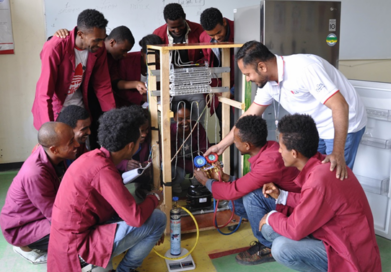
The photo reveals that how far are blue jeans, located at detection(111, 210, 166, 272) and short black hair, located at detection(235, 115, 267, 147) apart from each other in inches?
25.2

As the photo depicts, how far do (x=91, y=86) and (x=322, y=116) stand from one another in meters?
1.77

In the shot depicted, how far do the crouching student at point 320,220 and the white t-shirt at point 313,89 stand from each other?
0.32m

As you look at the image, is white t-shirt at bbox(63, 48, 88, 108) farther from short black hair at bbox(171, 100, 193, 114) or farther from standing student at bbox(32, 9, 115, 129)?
short black hair at bbox(171, 100, 193, 114)

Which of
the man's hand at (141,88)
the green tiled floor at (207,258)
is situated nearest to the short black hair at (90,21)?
the man's hand at (141,88)

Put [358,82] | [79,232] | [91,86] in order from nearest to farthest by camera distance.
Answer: [79,232] < [358,82] < [91,86]

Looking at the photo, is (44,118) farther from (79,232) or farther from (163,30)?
(163,30)

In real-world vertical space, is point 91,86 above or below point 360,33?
below

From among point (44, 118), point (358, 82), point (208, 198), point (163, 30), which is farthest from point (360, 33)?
point (44, 118)

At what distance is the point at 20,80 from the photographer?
3918 mm

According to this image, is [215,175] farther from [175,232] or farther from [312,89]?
[312,89]

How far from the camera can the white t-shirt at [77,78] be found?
2751 millimetres

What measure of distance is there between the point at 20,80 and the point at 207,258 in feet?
8.84

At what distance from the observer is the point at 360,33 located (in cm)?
480

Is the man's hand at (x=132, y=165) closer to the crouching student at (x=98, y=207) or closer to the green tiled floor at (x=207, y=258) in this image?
the green tiled floor at (x=207, y=258)
